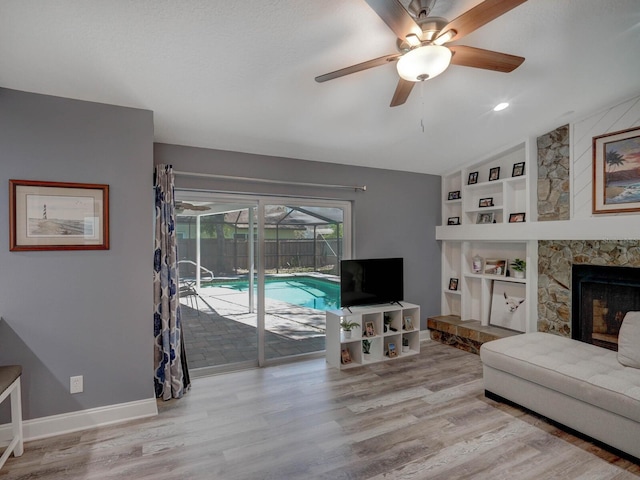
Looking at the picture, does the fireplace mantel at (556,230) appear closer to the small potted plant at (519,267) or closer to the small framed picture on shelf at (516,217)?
the small framed picture on shelf at (516,217)

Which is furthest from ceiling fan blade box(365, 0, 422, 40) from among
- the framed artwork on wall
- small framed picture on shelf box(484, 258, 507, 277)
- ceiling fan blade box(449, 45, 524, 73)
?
the framed artwork on wall

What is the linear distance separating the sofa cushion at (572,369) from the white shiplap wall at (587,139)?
141cm

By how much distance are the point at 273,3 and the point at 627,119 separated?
3.45 meters

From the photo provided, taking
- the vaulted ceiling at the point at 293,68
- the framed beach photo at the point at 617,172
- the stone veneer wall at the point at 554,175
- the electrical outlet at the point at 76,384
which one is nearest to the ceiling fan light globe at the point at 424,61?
the vaulted ceiling at the point at 293,68

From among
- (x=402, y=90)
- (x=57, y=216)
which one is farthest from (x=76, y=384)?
(x=402, y=90)

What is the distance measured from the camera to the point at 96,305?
2.63 meters

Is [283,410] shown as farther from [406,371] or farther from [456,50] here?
[456,50]

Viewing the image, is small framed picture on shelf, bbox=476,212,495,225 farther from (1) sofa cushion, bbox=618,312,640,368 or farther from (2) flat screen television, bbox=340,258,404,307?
(1) sofa cushion, bbox=618,312,640,368

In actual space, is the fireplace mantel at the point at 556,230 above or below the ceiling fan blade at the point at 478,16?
below

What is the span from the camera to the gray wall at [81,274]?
7.92 feet

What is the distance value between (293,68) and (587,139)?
10.2ft

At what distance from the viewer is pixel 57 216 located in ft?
8.25

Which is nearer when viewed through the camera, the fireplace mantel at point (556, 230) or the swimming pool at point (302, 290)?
the fireplace mantel at point (556, 230)

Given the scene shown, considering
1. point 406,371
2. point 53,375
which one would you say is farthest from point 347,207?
point 53,375
